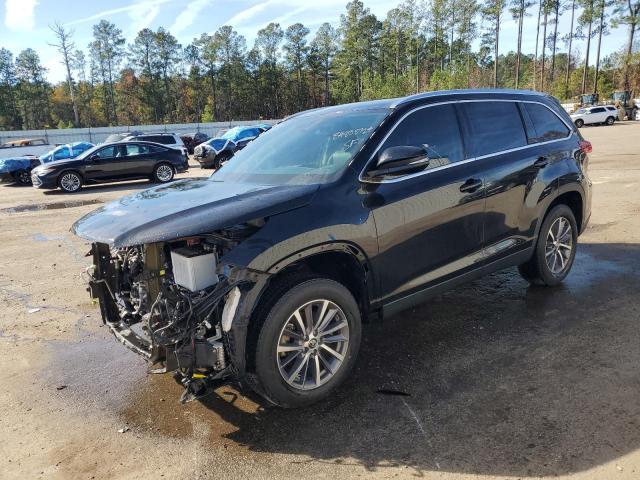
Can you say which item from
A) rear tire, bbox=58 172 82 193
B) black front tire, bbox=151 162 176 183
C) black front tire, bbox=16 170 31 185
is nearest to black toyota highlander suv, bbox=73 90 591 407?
rear tire, bbox=58 172 82 193

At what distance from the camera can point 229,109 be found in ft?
308

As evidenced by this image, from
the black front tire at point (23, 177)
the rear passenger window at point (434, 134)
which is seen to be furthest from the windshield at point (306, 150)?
the black front tire at point (23, 177)

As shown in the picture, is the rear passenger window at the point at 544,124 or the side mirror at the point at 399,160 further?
the rear passenger window at the point at 544,124

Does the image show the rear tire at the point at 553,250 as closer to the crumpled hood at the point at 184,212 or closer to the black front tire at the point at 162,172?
the crumpled hood at the point at 184,212

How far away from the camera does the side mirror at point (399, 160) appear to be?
3.34 m

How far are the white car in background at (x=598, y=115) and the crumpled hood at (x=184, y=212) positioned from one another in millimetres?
46923

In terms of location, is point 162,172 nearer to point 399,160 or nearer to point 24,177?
point 24,177

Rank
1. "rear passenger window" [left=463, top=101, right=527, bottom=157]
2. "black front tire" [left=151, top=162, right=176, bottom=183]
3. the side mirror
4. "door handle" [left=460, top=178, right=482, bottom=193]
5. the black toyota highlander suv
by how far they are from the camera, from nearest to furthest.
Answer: the black toyota highlander suv, the side mirror, "door handle" [left=460, top=178, right=482, bottom=193], "rear passenger window" [left=463, top=101, right=527, bottom=157], "black front tire" [left=151, top=162, right=176, bottom=183]

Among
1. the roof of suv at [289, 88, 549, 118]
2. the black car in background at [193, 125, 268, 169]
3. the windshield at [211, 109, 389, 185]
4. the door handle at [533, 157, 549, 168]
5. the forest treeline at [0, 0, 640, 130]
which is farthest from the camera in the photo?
the forest treeline at [0, 0, 640, 130]

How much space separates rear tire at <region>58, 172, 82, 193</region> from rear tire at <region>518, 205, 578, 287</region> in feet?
52.8

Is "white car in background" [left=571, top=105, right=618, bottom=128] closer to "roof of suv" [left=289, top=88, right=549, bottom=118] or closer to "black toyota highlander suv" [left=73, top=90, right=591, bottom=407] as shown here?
"roof of suv" [left=289, top=88, right=549, bottom=118]

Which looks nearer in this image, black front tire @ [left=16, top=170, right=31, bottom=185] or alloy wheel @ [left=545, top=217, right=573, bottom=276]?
alloy wheel @ [left=545, top=217, right=573, bottom=276]

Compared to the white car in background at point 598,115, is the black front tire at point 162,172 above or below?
below

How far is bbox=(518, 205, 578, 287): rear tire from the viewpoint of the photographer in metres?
5.04
